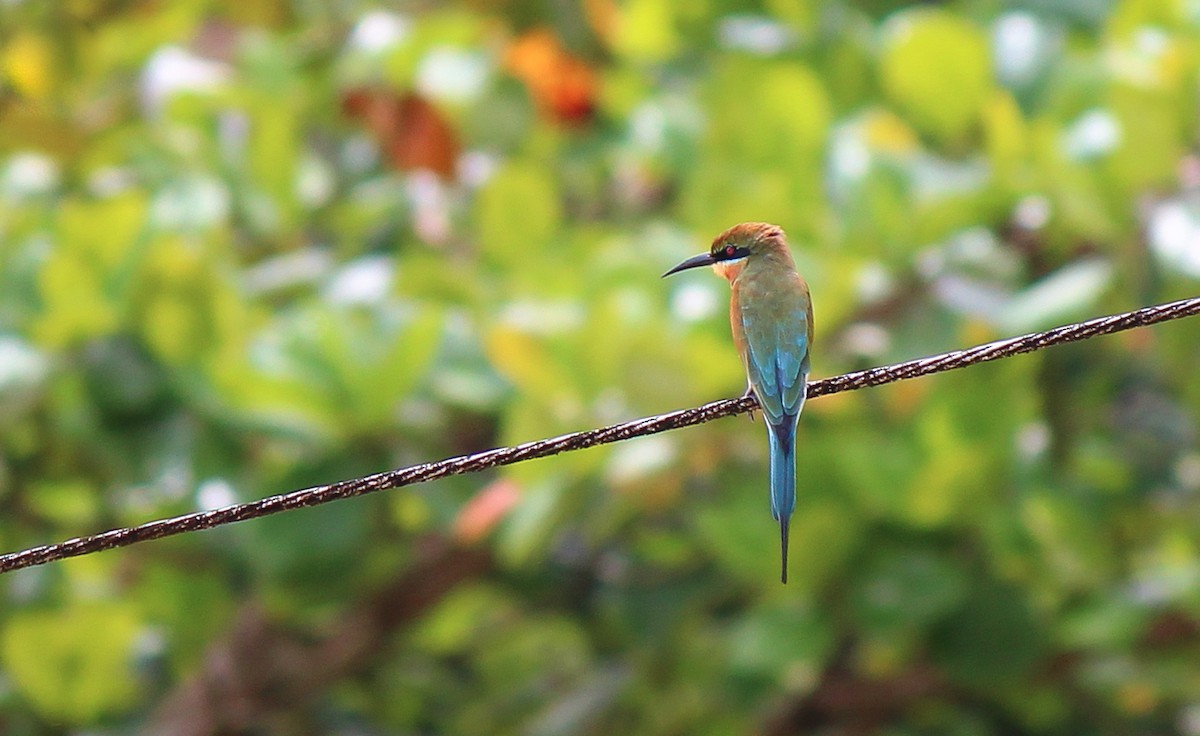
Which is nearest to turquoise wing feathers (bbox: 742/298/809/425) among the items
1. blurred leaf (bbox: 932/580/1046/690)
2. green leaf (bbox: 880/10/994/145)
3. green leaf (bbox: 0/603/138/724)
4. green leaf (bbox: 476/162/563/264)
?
blurred leaf (bbox: 932/580/1046/690)

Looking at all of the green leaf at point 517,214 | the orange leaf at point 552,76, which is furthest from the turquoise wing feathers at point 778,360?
the orange leaf at point 552,76

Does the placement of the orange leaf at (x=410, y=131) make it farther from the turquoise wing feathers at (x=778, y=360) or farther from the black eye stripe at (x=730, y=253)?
the turquoise wing feathers at (x=778, y=360)

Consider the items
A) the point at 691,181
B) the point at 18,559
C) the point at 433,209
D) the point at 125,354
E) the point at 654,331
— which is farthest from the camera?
the point at 433,209

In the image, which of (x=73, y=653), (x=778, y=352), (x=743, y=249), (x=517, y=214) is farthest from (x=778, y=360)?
(x=73, y=653)

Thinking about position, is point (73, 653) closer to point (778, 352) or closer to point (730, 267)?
point (730, 267)

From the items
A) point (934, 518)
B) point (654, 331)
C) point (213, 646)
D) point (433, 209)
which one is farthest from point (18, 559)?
point (433, 209)

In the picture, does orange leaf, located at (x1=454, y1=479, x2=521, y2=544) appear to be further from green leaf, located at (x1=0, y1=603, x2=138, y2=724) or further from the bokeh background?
green leaf, located at (x1=0, y1=603, x2=138, y2=724)

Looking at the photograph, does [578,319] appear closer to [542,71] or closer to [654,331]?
[654,331]
